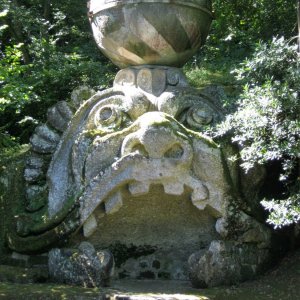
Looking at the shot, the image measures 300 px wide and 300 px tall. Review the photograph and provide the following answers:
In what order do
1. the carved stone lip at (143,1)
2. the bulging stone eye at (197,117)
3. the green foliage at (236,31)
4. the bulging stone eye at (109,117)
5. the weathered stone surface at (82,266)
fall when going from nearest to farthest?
1. the weathered stone surface at (82,266)
2. the bulging stone eye at (109,117)
3. the bulging stone eye at (197,117)
4. the carved stone lip at (143,1)
5. the green foliage at (236,31)

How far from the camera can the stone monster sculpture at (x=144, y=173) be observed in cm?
492

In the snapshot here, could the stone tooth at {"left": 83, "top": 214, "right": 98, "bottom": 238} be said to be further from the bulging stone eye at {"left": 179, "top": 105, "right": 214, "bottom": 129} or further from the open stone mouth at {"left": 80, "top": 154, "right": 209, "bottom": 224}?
the bulging stone eye at {"left": 179, "top": 105, "right": 214, "bottom": 129}

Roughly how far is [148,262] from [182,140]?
135 centimetres

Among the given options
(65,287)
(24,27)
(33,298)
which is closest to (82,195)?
(65,287)

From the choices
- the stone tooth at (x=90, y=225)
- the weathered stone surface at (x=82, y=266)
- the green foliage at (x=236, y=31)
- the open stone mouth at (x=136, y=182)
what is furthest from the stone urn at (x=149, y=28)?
the weathered stone surface at (x=82, y=266)

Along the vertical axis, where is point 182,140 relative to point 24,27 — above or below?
→ below

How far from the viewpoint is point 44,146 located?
576 centimetres

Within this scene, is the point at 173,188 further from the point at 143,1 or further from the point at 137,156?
the point at 143,1

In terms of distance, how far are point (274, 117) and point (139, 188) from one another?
50.8 inches

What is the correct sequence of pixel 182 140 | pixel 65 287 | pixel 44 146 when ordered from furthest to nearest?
pixel 44 146 → pixel 182 140 → pixel 65 287

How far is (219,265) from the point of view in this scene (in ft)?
16.1

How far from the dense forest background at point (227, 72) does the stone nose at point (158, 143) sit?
369 mm

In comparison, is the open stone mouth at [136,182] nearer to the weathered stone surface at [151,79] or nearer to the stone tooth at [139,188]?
the stone tooth at [139,188]

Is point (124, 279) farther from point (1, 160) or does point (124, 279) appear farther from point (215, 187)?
point (1, 160)
